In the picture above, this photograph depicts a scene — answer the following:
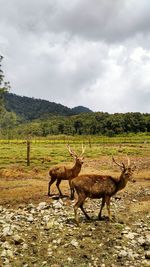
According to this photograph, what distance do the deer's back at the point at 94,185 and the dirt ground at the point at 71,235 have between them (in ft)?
3.98

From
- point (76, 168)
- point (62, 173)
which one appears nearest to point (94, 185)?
point (76, 168)

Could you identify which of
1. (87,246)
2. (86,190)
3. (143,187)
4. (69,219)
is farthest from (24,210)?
(143,187)

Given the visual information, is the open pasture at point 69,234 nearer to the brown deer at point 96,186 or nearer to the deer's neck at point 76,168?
the brown deer at point 96,186

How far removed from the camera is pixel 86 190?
578 inches

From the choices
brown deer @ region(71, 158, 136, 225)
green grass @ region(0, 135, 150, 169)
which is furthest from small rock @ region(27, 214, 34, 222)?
green grass @ region(0, 135, 150, 169)

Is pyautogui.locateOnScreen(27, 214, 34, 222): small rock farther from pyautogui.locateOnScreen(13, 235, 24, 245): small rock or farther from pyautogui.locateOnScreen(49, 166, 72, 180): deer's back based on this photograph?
pyautogui.locateOnScreen(49, 166, 72, 180): deer's back

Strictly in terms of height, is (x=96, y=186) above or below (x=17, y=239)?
above

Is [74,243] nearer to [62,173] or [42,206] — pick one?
[42,206]

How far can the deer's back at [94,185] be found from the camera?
14.7m

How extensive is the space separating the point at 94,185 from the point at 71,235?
2.29 metres

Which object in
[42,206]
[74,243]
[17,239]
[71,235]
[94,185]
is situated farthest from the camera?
[42,206]

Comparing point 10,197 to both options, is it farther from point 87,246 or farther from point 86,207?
point 87,246

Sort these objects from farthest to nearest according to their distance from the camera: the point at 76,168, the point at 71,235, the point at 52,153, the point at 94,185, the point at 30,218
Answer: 1. the point at 52,153
2. the point at 76,168
3. the point at 30,218
4. the point at 94,185
5. the point at 71,235

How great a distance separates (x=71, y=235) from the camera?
13664 millimetres
